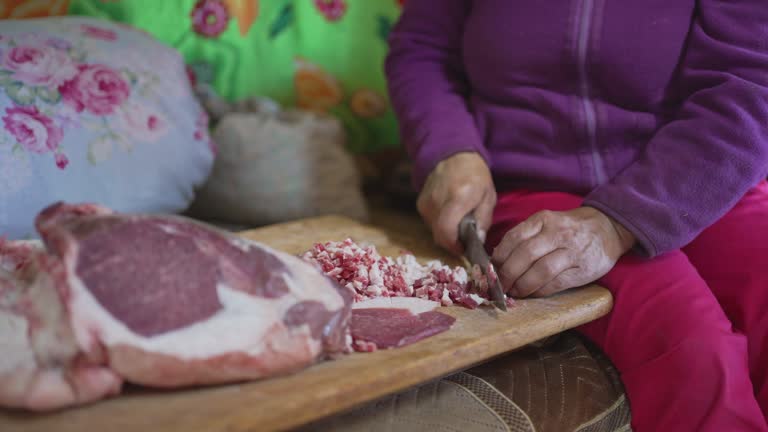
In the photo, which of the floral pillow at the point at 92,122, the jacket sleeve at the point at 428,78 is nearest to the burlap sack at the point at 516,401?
the jacket sleeve at the point at 428,78

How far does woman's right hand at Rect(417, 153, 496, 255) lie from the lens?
114cm

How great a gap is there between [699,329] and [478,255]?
33cm

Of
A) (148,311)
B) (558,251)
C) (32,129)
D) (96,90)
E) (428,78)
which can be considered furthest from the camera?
(428,78)

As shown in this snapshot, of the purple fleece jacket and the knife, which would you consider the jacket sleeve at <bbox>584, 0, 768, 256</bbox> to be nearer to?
the purple fleece jacket

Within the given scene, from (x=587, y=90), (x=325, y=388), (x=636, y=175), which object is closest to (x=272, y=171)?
(x=587, y=90)

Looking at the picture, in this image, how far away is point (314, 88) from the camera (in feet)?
6.31

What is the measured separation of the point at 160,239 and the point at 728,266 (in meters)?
0.86

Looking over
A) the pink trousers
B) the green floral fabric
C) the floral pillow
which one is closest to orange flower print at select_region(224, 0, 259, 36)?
the green floral fabric

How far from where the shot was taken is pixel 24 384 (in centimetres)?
61

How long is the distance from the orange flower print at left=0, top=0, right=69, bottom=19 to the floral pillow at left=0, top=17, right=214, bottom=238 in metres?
0.19

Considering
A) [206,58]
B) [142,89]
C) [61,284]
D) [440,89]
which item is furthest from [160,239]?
[206,58]

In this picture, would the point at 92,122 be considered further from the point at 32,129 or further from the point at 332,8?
the point at 332,8

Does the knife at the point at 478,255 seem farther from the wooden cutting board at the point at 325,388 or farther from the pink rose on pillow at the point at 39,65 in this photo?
the pink rose on pillow at the point at 39,65

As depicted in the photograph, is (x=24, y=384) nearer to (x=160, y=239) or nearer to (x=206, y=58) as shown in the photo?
(x=160, y=239)
